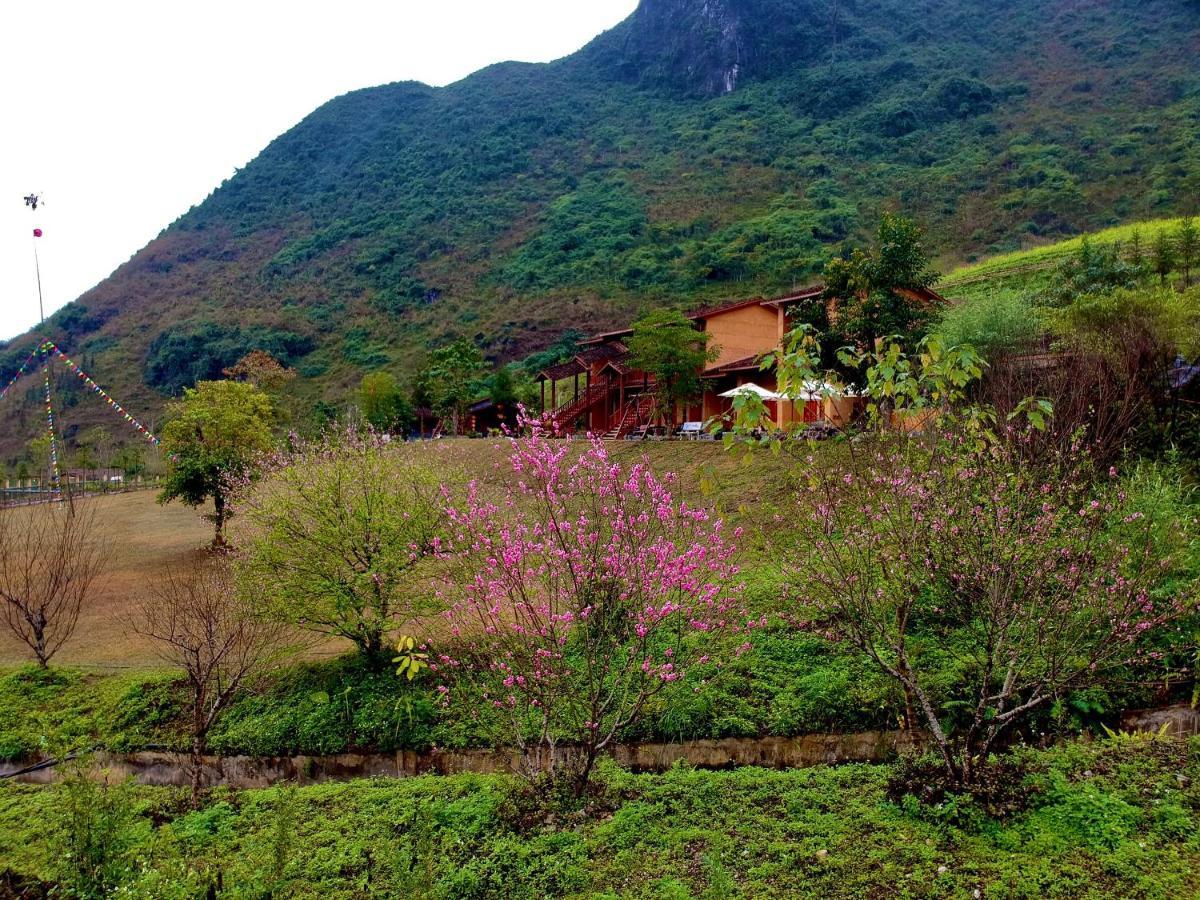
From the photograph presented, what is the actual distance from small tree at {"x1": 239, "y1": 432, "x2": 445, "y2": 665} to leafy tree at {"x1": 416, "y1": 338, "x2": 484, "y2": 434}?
99.3 ft

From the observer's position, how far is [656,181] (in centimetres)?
10188

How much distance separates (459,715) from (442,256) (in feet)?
317

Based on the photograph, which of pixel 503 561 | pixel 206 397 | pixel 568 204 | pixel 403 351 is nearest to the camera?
pixel 503 561

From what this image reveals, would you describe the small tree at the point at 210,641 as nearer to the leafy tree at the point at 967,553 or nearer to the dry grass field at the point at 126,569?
the dry grass field at the point at 126,569

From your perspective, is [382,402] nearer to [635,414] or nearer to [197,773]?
[635,414]

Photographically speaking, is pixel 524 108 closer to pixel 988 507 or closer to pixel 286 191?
pixel 286 191

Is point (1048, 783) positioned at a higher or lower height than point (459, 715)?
higher

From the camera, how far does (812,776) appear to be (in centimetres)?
812

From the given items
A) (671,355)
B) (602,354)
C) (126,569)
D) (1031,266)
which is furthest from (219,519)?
(1031,266)

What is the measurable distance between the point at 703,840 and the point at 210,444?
Answer: 23.4 m

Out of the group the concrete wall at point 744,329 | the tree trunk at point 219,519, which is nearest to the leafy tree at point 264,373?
the tree trunk at point 219,519

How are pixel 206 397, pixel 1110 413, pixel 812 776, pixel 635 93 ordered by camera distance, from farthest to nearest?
pixel 635 93 → pixel 206 397 → pixel 1110 413 → pixel 812 776

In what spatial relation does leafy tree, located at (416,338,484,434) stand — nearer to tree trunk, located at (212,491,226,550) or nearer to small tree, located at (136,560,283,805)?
tree trunk, located at (212,491,226,550)

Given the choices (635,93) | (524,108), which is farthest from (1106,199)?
(524,108)
